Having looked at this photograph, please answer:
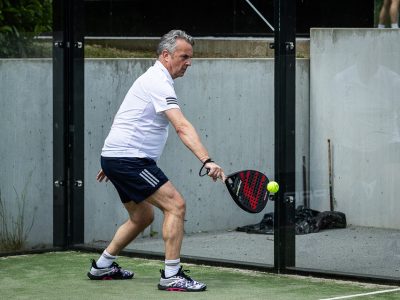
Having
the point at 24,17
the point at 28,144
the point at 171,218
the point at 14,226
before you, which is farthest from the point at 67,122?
the point at 171,218

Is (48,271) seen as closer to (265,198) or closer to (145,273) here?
(145,273)

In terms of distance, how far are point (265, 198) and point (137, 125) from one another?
3.28 ft

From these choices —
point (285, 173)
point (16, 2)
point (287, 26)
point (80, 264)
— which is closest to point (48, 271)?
point (80, 264)

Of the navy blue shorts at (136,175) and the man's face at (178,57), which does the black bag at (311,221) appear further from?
the man's face at (178,57)

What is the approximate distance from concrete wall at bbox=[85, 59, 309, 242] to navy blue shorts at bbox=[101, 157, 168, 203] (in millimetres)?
1379

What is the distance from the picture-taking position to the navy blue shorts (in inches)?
314

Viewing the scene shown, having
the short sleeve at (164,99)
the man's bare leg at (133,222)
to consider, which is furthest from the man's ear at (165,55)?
the man's bare leg at (133,222)

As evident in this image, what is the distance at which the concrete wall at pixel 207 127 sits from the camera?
30.0 ft

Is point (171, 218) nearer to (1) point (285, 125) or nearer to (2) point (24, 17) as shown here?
(1) point (285, 125)

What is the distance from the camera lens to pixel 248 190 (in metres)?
→ 7.91

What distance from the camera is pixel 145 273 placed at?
9.01 meters

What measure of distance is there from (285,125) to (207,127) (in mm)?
884

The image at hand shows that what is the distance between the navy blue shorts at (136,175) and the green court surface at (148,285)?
2.20 feet

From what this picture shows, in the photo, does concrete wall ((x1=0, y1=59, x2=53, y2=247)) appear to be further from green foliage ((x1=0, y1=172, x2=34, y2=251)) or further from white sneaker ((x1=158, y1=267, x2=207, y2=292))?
white sneaker ((x1=158, y1=267, x2=207, y2=292))
